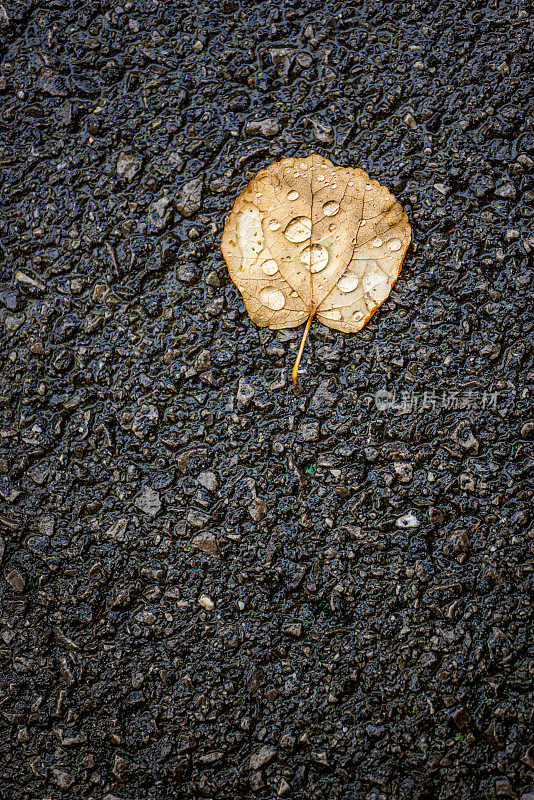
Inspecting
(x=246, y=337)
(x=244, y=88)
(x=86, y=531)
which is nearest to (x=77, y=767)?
(x=86, y=531)

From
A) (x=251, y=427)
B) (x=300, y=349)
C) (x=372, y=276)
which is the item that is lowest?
(x=251, y=427)

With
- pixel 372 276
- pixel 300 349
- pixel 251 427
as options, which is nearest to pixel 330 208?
pixel 372 276

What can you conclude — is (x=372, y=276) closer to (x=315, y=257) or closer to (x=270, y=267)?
(x=315, y=257)

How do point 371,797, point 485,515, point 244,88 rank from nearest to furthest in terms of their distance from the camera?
1. point 371,797
2. point 485,515
3. point 244,88

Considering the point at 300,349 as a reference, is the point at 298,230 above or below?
above

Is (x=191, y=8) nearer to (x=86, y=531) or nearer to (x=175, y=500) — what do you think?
(x=175, y=500)

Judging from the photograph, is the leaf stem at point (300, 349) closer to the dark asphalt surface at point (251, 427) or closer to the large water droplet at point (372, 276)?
the dark asphalt surface at point (251, 427)
